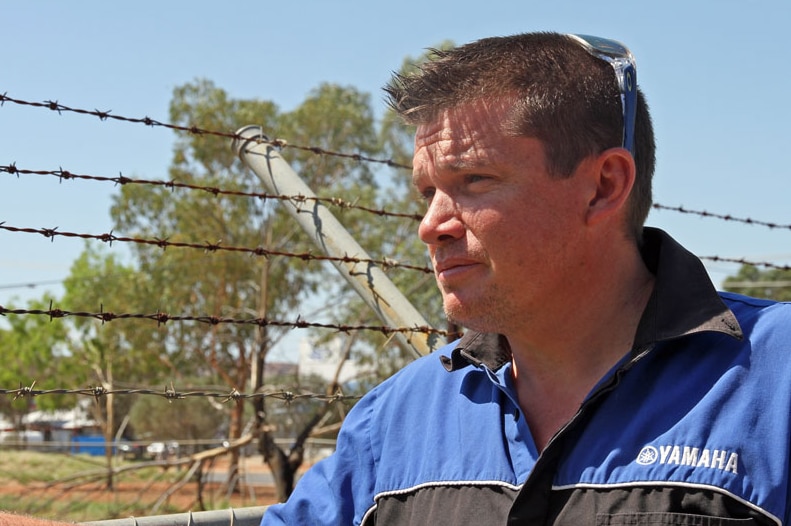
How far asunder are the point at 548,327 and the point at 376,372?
22.3 metres

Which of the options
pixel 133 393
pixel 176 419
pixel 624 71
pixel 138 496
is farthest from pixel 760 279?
pixel 624 71

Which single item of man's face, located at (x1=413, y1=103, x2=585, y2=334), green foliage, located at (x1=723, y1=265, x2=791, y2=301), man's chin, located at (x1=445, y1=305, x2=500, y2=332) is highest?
man's face, located at (x1=413, y1=103, x2=585, y2=334)

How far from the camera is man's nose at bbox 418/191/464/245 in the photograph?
6.02 feet

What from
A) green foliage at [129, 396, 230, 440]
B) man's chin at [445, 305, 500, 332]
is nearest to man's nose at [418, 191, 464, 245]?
man's chin at [445, 305, 500, 332]

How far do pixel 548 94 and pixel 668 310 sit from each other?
0.45 metres

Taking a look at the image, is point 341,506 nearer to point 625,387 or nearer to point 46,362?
point 625,387

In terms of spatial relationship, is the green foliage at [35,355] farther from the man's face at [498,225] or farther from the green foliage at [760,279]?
the man's face at [498,225]

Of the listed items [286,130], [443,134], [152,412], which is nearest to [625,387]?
[443,134]

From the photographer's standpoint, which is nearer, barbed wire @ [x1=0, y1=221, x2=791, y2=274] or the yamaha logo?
the yamaha logo

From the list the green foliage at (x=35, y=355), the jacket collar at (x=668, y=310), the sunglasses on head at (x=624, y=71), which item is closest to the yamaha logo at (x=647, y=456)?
the jacket collar at (x=668, y=310)

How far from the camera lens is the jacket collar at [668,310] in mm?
1716

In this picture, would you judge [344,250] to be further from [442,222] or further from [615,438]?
[615,438]

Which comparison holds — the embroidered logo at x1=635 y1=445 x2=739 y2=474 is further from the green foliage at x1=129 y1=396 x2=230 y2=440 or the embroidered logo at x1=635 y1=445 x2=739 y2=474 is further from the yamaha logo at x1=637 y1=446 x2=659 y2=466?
the green foliage at x1=129 y1=396 x2=230 y2=440

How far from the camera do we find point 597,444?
167cm
